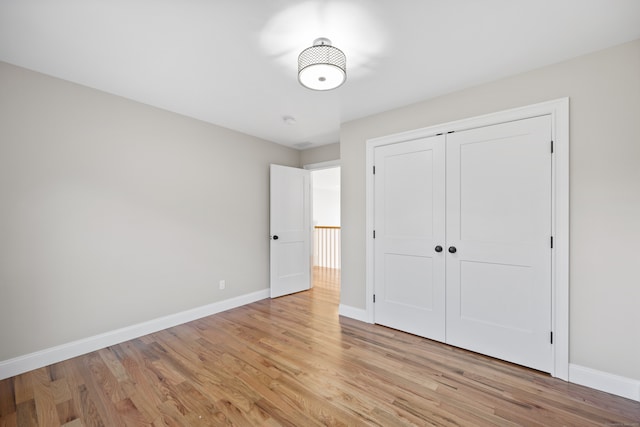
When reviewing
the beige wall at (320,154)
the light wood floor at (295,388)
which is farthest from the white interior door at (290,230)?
the light wood floor at (295,388)

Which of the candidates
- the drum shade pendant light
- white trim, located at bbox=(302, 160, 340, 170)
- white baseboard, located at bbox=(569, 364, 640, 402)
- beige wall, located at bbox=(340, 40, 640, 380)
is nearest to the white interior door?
white trim, located at bbox=(302, 160, 340, 170)

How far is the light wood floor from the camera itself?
1743 millimetres

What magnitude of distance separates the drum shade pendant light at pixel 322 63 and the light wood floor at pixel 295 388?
7.67 ft

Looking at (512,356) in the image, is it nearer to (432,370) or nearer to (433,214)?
(432,370)

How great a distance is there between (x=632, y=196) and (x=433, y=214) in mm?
1385

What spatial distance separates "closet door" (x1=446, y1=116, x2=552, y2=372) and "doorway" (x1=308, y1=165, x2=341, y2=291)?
7.97 feet

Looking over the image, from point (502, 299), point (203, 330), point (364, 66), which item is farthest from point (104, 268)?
point (502, 299)

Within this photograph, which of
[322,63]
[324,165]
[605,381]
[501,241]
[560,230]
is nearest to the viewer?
[322,63]

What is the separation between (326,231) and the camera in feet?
23.1

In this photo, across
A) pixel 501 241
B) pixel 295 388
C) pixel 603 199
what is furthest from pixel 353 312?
pixel 603 199

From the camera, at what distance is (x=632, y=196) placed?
1927 millimetres

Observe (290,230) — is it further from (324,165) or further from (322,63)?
(322,63)

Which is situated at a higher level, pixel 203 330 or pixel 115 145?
pixel 115 145

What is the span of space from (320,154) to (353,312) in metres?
2.68
